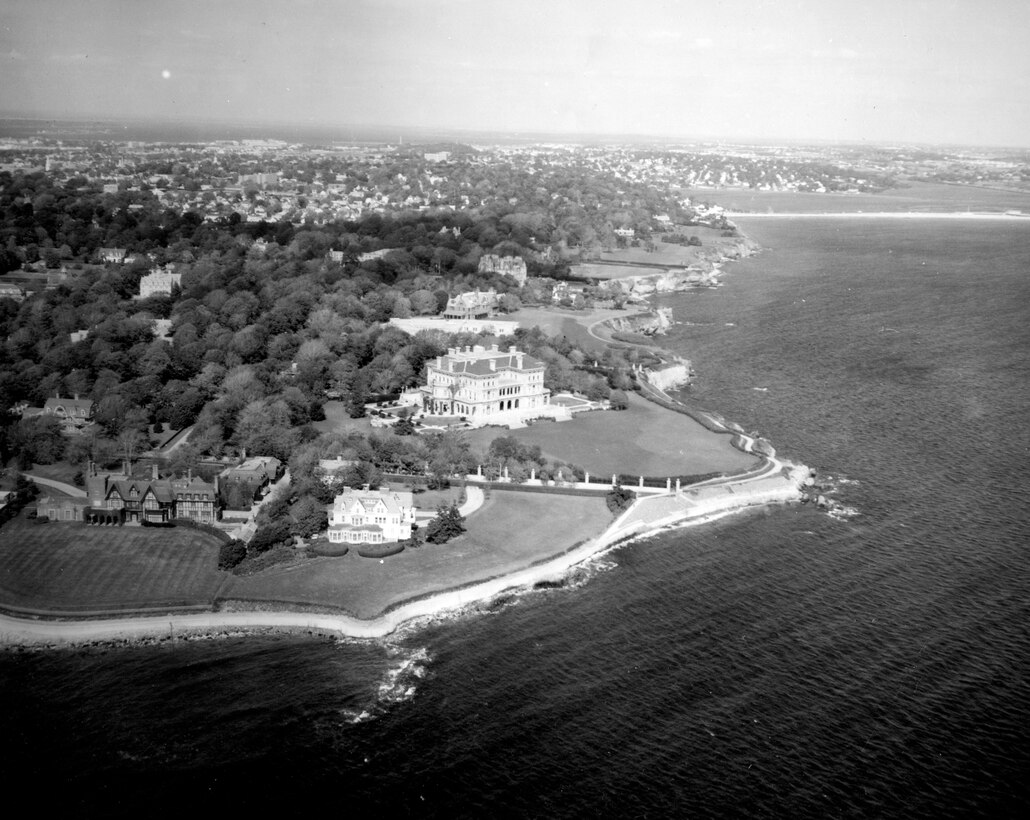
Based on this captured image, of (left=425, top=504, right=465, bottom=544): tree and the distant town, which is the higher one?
the distant town

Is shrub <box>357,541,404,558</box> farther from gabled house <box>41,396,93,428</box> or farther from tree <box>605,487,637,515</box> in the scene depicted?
gabled house <box>41,396,93,428</box>

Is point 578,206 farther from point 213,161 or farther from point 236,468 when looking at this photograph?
point 236,468

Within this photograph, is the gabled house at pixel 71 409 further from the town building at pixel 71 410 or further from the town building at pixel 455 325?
the town building at pixel 455 325

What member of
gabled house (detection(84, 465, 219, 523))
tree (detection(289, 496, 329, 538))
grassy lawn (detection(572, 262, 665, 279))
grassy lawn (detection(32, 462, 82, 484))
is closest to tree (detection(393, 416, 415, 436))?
tree (detection(289, 496, 329, 538))

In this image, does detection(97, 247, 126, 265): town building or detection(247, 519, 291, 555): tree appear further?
detection(97, 247, 126, 265): town building

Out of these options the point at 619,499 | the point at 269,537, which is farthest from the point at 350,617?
the point at 619,499

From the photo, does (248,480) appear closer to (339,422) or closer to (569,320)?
(339,422)

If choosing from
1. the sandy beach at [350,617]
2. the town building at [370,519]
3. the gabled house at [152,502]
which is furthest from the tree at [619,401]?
the gabled house at [152,502]
